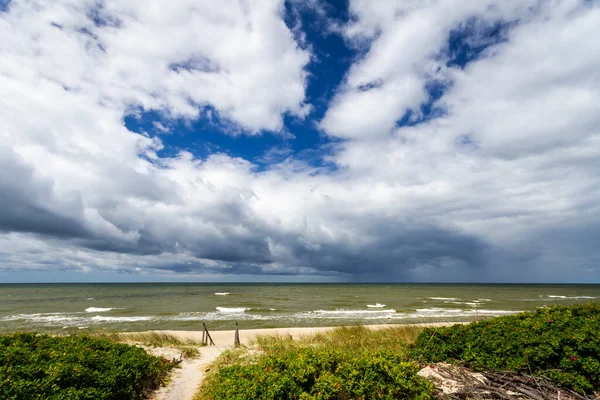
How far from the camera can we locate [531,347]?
7266mm

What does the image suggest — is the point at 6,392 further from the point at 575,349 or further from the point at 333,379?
the point at 575,349

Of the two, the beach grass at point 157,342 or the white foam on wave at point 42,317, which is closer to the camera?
the beach grass at point 157,342

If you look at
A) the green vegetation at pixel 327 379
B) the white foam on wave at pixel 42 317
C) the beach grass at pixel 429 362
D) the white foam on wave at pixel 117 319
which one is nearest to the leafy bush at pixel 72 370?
the beach grass at pixel 429 362

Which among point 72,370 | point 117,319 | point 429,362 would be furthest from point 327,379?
point 117,319

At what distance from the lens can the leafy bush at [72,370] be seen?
587 centimetres

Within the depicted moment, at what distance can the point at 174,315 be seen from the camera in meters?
37.7

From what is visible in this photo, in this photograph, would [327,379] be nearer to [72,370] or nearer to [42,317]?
[72,370]

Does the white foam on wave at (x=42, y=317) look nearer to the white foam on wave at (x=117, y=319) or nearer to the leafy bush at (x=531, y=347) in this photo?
the white foam on wave at (x=117, y=319)

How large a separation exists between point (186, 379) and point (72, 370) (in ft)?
14.0

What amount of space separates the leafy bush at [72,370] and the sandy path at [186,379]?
37cm

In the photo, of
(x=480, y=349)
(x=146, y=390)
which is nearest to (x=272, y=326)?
(x=146, y=390)

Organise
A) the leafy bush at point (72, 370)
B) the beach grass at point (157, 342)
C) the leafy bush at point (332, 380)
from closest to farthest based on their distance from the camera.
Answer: the leafy bush at point (332, 380)
the leafy bush at point (72, 370)
the beach grass at point (157, 342)

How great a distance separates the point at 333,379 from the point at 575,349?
5423mm

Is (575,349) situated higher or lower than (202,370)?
higher
